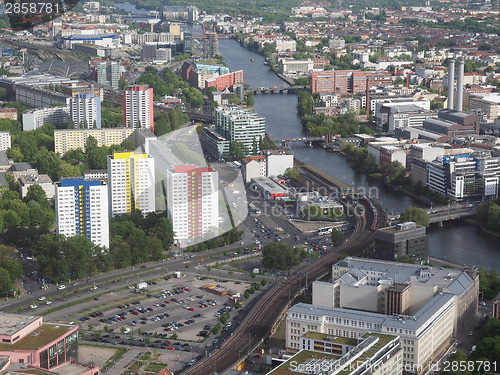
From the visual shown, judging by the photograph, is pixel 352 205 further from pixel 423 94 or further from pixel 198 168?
pixel 423 94

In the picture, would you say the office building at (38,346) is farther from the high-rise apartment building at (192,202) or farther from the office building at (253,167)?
the office building at (253,167)

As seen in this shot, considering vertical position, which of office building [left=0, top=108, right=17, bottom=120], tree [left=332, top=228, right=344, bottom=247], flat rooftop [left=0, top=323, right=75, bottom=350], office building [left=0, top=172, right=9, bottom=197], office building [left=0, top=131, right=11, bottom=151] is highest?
office building [left=0, top=108, right=17, bottom=120]

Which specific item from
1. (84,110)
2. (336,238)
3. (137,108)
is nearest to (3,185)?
(84,110)

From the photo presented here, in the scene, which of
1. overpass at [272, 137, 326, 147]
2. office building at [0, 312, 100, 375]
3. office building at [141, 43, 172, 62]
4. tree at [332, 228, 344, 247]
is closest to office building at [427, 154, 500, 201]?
tree at [332, 228, 344, 247]

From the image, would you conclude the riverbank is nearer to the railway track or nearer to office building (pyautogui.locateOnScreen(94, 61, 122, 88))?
the railway track

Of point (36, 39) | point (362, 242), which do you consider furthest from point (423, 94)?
point (36, 39)
